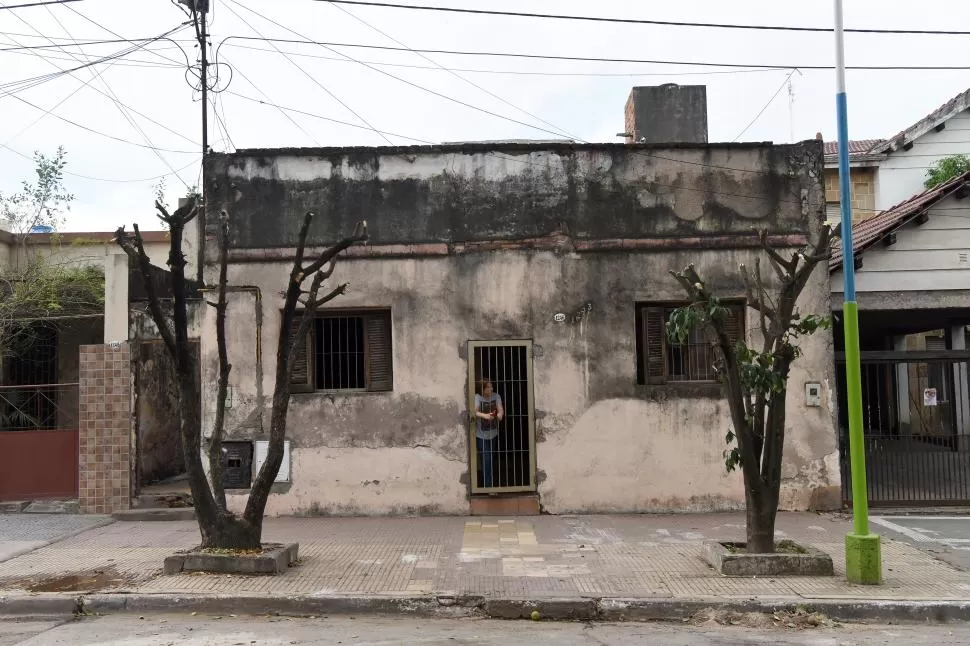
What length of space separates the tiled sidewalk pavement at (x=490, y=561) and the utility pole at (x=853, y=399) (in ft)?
0.71

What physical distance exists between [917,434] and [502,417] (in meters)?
5.81

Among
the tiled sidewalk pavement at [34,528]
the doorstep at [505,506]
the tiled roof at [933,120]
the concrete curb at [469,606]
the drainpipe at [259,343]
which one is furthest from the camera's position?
the tiled roof at [933,120]

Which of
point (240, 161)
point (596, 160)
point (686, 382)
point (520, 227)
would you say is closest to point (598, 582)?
point (686, 382)

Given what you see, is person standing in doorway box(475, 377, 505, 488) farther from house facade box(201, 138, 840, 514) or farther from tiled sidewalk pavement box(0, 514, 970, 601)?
tiled sidewalk pavement box(0, 514, 970, 601)

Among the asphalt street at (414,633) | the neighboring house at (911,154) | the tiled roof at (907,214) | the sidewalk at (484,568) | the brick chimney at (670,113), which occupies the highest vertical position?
the neighboring house at (911,154)

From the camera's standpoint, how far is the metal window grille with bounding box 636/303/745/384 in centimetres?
1134

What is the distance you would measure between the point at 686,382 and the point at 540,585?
15.6 ft

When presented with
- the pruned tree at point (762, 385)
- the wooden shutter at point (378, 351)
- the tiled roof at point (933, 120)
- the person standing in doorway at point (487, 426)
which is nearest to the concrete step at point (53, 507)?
the wooden shutter at point (378, 351)

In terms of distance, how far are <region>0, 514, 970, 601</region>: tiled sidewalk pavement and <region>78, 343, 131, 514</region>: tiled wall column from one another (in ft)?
2.62

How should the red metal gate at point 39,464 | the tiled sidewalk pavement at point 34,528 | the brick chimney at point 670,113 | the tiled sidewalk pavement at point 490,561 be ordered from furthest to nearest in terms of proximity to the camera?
the brick chimney at point 670,113 < the red metal gate at point 39,464 < the tiled sidewalk pavement at point 34,528 < the tiled sidewalk pavement at point 490,561

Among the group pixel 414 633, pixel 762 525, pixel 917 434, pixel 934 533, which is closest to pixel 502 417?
pixel 762 525

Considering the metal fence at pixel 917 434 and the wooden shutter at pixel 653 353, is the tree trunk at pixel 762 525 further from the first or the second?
Answer: the metal fence at pixel 917 434

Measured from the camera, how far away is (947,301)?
11.8 meters

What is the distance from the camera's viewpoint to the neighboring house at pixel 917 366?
11414 millimetres
